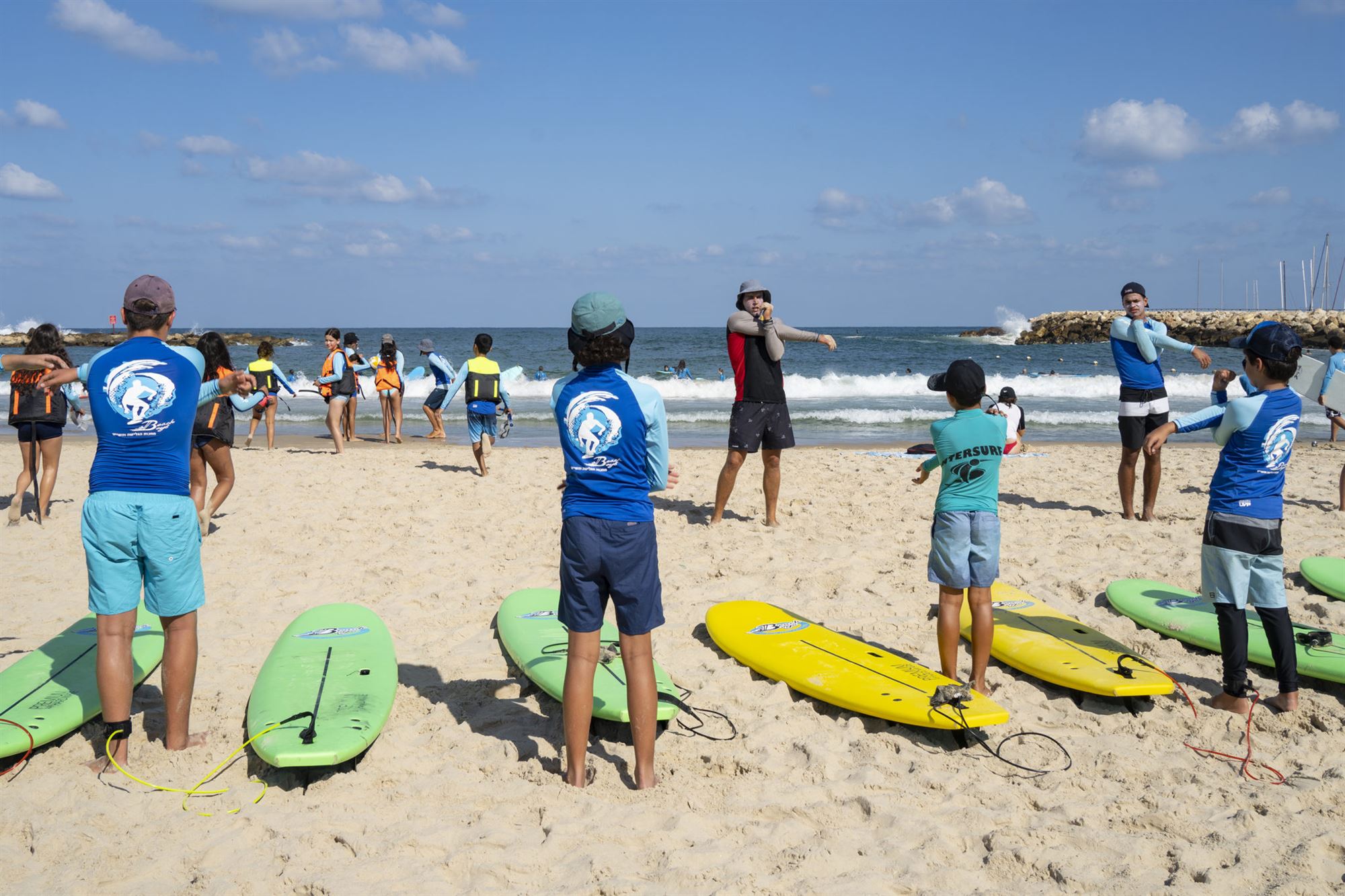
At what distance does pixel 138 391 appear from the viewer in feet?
10.9

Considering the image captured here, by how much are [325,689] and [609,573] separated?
175cm

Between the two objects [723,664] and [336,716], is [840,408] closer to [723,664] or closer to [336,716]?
[723,664]

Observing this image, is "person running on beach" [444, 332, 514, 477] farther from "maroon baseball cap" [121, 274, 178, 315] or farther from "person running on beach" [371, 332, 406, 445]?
"maroon baseball cap" [121, 274, 178, 315]

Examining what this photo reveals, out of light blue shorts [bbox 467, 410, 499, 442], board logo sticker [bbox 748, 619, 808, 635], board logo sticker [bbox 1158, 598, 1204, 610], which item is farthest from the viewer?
light blue shorts [bbox 467, 410, 499, 442]

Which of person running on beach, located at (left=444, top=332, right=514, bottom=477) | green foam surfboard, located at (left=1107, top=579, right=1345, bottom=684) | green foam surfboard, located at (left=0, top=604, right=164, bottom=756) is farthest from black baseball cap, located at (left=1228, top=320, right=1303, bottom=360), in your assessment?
person running on beach, located at (left=444, top=332, right=514, bottom=477)

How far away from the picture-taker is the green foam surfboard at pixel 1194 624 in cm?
441

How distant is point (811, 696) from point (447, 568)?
3.17 metres

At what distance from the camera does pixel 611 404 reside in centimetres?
321

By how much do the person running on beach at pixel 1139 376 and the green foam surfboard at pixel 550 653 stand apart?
484cm

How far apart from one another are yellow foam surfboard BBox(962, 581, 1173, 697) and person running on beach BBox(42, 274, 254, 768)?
138 inches

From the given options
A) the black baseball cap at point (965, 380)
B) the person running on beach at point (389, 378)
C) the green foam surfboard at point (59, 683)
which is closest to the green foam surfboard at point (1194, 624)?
the black baseball cap at point (965, 380)

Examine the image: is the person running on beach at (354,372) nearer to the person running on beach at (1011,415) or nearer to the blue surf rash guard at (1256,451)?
the person running on beach at (1011,415)

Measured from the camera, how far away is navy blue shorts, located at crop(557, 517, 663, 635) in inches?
126

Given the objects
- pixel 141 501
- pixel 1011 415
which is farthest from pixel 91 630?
pixel 1011 415
